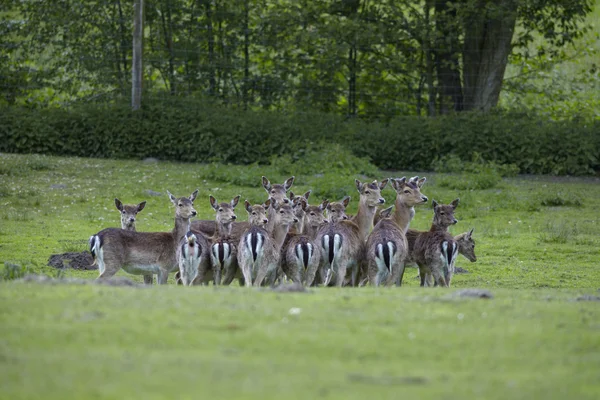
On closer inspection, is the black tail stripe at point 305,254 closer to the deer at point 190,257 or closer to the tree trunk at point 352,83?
the deer at point 190,257

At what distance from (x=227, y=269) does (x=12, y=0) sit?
13635 millimetres

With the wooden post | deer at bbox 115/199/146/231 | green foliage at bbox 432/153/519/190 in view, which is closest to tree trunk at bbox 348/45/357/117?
green foliage at bbox 432/153/519/190

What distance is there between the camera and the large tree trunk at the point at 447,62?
23.4 meters

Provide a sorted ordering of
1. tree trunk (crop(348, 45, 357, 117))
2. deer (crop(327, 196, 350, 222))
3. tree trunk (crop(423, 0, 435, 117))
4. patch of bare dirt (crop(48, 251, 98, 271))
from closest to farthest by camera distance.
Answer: patch of bare dirt (crop(48, 251, 98, 271))
deer (crop(327, 196, 350, 222))
tree trunk (crop(348, 45, 357, 117))
tree trunk (crop(423, 0, 435, 117))

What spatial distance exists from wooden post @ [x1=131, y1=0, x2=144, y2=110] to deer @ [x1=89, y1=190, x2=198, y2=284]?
10.5 metres

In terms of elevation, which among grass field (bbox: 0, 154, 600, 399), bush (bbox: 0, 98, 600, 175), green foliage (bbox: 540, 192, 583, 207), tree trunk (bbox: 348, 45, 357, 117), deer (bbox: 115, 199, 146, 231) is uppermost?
tree trunk (bbox: 348, 45, 357, 117)

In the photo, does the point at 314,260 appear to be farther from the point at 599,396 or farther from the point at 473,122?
the point at 473,122

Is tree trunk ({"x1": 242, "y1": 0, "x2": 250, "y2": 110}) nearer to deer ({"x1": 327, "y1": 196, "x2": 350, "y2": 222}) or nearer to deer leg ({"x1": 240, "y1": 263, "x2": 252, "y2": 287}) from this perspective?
deer ({"x1": 327, "y1": 196, "x2": 350, "y2": 222})

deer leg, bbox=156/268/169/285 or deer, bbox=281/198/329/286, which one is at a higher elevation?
deer, bbox=281/198/329/286

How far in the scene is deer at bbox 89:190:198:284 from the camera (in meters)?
12.2

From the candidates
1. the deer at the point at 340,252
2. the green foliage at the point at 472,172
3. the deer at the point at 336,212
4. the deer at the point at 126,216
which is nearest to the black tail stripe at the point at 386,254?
the deer at the point at 340,252

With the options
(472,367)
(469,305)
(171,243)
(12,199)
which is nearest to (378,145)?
A: (12,199)

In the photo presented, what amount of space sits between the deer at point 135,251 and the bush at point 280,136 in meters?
9.72

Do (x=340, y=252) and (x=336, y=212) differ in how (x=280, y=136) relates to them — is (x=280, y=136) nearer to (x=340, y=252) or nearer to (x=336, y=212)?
(x=336, y=212)
